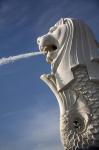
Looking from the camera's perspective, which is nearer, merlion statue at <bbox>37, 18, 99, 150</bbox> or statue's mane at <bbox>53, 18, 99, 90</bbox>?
merlion statue at <bbox>37, 18, 99, 150</bbox>

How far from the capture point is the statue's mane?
11789mm

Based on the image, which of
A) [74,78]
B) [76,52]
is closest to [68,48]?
[76,52]

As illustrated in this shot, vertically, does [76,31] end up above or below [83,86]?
above

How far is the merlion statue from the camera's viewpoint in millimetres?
11336

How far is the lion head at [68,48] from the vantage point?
1182 cm

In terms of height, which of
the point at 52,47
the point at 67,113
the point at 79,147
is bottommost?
the point at 79,147

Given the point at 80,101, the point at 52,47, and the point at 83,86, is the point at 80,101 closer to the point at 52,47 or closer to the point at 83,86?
the point at 83,86

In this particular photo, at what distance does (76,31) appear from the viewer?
12.2m

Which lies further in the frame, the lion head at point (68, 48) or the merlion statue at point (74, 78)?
the lion head at point (68, 48)

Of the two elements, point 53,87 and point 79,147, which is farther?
point 53,87

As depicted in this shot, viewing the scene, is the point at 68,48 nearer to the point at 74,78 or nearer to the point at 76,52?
the point at 76,52

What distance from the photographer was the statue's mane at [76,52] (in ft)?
38.7

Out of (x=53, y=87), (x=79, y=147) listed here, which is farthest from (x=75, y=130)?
(x=53, y=87)

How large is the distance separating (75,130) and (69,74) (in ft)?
4.62
